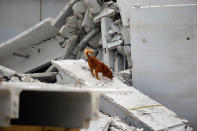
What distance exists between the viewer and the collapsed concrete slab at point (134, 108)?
12.2ft

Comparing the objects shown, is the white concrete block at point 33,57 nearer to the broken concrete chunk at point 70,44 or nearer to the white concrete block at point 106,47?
the broken concrete chunk at point 70,44

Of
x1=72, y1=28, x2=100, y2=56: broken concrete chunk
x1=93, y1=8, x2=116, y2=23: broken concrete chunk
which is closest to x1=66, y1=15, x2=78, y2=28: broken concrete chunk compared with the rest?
x1=72, y1=28, x2=100, y2=56: broken concrete chunk

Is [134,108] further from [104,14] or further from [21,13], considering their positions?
[21,13]

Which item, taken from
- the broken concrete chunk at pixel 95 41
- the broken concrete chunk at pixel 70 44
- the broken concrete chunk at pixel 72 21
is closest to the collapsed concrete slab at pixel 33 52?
the broken concrete chunk at pixel 70 44

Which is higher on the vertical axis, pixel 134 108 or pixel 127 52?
pixel 127 52

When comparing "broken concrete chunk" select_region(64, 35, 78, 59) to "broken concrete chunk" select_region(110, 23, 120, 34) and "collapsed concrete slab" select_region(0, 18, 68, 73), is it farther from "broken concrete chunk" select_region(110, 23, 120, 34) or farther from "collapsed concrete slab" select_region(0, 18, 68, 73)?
"broken concrete chunk" select_region(110, 23, 120, 34)

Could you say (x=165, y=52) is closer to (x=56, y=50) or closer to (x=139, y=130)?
(x=139, y=130)

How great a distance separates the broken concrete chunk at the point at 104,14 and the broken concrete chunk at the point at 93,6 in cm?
11

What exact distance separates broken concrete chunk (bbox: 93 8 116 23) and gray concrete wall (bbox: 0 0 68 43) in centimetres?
416

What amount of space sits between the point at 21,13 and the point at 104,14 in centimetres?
506

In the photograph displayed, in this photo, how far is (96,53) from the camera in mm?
7109

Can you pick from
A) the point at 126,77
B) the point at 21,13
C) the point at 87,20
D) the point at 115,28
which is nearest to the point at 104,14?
the point at 115,28

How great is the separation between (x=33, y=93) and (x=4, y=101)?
0.46 ft

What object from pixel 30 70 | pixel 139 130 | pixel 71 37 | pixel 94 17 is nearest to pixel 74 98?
pixel 139 130
